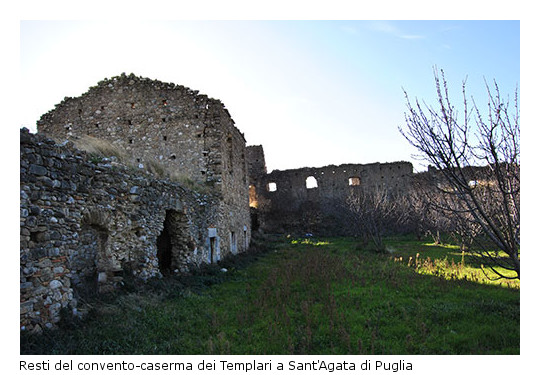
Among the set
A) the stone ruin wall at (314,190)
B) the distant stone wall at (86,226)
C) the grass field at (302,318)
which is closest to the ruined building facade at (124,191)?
the distant stone wall at (86,226)

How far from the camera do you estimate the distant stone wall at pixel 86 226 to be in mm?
4676

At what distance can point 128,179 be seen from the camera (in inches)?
282

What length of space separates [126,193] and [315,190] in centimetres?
2551

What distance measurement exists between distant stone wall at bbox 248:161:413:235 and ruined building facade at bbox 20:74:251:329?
1310 centimetres

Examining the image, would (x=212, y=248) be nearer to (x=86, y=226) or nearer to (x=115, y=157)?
(x=115, y=157)

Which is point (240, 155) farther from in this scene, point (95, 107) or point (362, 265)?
point (362, 265)

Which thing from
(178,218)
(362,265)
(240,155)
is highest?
(240,155)

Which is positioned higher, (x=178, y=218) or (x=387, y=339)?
(x=178, y=218)

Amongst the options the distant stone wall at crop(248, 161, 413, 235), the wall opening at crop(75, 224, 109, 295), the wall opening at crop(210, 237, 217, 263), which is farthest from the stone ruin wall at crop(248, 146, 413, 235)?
the wall opening at crop(75, 224, 109, 295)

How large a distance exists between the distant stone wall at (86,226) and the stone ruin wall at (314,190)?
19989mm

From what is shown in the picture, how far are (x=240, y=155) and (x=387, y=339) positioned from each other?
13.5 meters

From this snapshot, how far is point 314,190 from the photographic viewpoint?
103 ft

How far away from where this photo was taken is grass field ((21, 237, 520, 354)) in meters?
4.34
